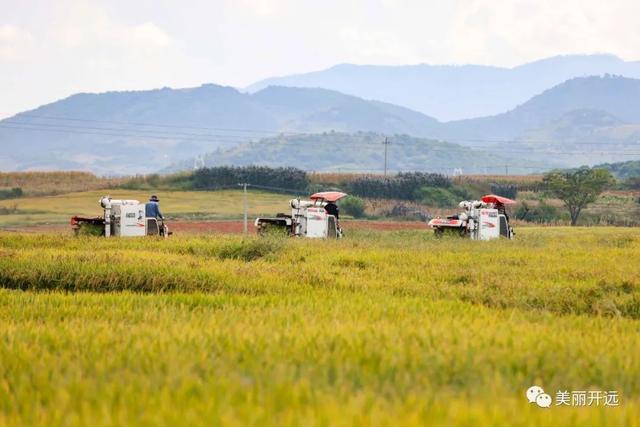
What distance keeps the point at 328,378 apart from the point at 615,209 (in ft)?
214

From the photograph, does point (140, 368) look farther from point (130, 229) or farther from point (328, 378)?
point (130, 229)

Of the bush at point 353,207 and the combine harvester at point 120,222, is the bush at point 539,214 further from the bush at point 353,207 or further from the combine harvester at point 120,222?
the combine harvester at point 120,222

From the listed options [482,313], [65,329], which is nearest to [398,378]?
[65,329]

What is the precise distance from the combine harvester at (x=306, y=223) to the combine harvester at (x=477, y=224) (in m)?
3.62

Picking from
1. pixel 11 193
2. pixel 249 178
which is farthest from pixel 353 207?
pixel 11 193

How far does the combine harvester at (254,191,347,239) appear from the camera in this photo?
32031 millimetres

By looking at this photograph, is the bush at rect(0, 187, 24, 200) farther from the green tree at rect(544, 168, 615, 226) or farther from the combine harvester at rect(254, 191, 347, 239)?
the combine harvester at rect(254, 191, 347, 239)

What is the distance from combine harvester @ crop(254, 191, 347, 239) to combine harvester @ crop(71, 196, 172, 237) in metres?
3.70

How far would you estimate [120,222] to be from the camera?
30.0 meters

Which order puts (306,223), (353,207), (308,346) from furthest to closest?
1. (353,207)
2. (306,223)
3. (308,346)

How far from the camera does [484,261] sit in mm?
20094

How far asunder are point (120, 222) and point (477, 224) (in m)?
12.4

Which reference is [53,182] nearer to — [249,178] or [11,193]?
[11,193]

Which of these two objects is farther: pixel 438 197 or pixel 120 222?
pixel 438 197
